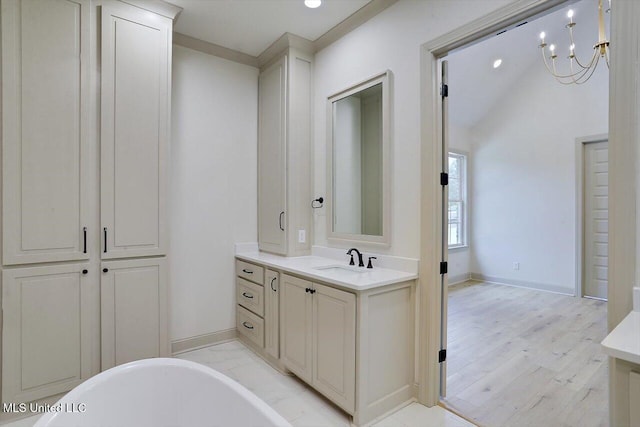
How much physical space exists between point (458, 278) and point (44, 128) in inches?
229

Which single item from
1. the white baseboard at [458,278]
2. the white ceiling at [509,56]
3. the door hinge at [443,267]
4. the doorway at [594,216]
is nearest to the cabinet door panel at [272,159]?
the door hinge at [443,267]

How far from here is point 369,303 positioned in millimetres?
1960

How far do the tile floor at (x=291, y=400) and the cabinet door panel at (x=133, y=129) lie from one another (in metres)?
1.10

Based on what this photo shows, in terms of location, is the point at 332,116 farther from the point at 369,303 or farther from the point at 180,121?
the point at 369,303

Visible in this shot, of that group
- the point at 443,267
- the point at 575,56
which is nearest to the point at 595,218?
the point at 575,56

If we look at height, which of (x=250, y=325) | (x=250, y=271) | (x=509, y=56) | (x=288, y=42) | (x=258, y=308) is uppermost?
(x=509, y=56)

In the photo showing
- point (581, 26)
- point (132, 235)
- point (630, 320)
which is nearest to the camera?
point (630, 320)

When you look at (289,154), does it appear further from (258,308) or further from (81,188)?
(81,188)

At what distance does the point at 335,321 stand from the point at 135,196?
1.72 meters

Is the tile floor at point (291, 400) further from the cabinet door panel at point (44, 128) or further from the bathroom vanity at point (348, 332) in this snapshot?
the cabinet door panel at point (44, 128)

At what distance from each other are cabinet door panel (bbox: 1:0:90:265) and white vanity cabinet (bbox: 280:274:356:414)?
1517 millimetres

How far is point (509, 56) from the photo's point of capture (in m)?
4.85

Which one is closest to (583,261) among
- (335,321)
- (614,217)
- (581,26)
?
(581,26)

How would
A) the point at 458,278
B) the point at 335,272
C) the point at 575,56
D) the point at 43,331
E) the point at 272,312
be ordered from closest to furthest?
the point at 43,331 → the point at 335,272 → the point at 272,312 → the point at 575,56 → the point at 458,278
